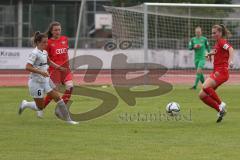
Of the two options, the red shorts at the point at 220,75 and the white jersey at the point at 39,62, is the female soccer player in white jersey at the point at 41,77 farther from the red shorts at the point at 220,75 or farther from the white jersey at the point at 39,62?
the red shorts at the point at 220,75

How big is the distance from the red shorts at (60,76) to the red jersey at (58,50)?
21 cm

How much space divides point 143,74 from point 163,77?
4.22 metres

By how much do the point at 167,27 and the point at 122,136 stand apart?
20.6 m

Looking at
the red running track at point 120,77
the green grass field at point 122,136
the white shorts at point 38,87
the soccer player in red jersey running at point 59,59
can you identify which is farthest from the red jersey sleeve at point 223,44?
the red running track at point 120,77

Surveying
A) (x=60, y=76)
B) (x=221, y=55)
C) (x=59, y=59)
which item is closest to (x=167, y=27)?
(x=60, y=76)

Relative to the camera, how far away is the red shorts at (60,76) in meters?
15.5

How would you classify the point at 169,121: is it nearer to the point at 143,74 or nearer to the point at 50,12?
the point at 143,74

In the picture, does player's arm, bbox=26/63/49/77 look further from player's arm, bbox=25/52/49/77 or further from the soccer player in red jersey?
the soccer player in red jersey

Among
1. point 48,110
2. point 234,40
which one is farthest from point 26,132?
point 234,40

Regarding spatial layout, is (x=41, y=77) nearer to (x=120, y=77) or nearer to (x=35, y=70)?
(x=35, y=70)

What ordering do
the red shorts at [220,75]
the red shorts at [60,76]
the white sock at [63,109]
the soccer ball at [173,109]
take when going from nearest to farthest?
the white sock at [63,109] < the red shorts at [220,75] < the soccer ball at [173,109] < the red shorts at [60,76]

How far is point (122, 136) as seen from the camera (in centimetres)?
1198

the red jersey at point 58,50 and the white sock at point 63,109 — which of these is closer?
the white sock at point 63,109

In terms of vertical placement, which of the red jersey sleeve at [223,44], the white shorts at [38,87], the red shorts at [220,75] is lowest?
the white shorts at [38,87]
